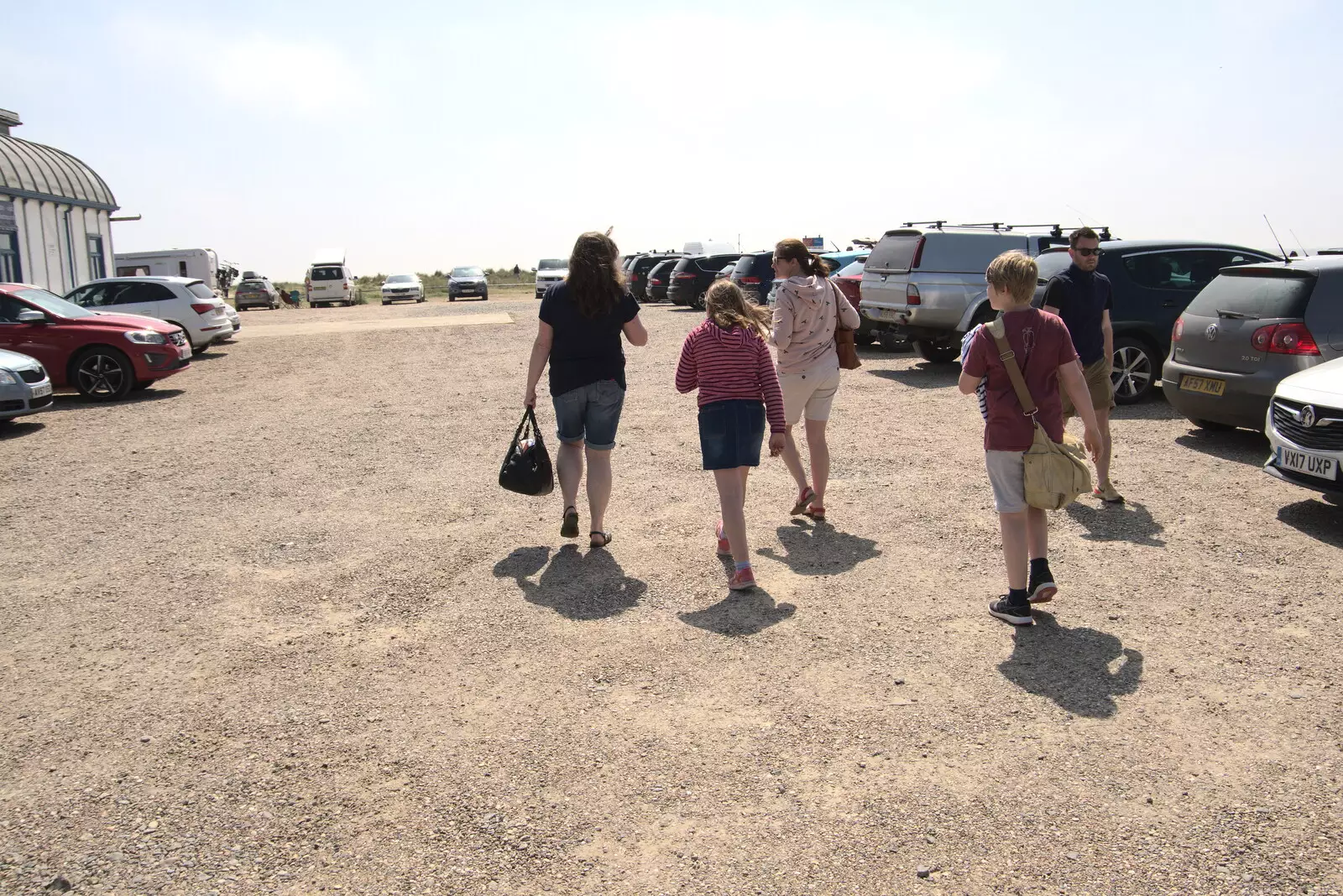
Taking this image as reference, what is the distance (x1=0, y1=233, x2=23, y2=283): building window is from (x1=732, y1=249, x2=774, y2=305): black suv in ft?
56.0

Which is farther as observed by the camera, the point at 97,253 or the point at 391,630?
the point at 97,253

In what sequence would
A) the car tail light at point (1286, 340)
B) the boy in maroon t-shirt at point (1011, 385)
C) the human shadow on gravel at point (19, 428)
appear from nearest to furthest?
the boy in maroon t-shirt at point (1011, 385)
the car tail light at point (1286, 340)
the human shadow on gravel at point (19, 428)

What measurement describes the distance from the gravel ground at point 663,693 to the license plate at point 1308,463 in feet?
1.21

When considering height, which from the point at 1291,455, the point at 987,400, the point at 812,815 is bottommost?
the point at 812,815

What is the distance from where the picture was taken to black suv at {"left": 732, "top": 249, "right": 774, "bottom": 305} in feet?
80.2

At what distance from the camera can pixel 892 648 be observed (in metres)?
4.97

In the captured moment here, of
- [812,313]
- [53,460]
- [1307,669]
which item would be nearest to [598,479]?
[812,313]

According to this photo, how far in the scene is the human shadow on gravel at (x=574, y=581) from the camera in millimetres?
5652

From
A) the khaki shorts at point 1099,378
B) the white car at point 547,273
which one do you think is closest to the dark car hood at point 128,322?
the khaki shorts at point 1099,378

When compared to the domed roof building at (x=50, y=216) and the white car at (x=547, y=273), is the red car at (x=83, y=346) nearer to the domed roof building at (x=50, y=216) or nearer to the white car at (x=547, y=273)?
the domed roof building at (x=50, y=216)

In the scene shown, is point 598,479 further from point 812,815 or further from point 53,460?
point 53,460

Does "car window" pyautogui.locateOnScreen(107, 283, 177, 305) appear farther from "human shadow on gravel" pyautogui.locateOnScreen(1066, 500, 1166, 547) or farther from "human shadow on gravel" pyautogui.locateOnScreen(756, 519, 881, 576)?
"human shadow on gravel" pyautogui.locateOnScreen(1066, 500, 1166, 547)

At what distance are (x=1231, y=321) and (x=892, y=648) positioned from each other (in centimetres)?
554

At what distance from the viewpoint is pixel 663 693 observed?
4543 millimetres
